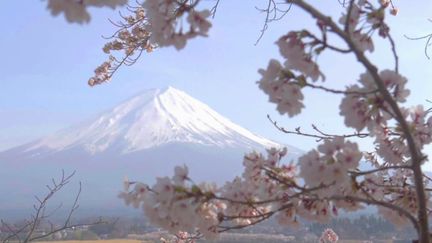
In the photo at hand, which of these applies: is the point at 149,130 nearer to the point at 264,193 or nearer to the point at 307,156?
the point at 264,193

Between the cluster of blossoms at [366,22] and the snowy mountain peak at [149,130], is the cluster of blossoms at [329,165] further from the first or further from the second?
the snowy mountain peak at [149,130]

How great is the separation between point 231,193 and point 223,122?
207ft

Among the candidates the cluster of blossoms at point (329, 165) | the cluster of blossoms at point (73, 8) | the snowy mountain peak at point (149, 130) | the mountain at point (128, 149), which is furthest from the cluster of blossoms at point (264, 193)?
the snowy mountain peak at point (149, 130)

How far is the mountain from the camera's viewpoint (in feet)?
219

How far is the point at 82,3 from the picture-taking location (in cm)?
132

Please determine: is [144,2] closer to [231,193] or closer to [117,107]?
[231,193]

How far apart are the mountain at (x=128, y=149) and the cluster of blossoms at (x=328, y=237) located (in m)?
55.4

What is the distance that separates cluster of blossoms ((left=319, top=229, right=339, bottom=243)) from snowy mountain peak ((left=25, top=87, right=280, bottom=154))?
187ft

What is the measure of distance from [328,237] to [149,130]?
68.6 meters

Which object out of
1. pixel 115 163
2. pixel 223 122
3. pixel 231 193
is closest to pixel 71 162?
pixel 115 163

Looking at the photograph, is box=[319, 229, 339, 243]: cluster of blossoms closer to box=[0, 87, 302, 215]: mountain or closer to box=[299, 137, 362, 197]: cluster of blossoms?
box=[299, 137, 362, 197]: cluster of blossoms

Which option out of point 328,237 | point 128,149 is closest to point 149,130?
point 128,149

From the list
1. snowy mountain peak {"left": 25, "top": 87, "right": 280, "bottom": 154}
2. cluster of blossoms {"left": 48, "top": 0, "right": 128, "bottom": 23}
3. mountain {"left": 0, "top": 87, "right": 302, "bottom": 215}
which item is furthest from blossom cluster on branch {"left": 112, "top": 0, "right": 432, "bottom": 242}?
snowy mountain peak {"left": 25, "top": 87, "right": 280, "bottom": 154}

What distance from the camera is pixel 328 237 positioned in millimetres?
6051
